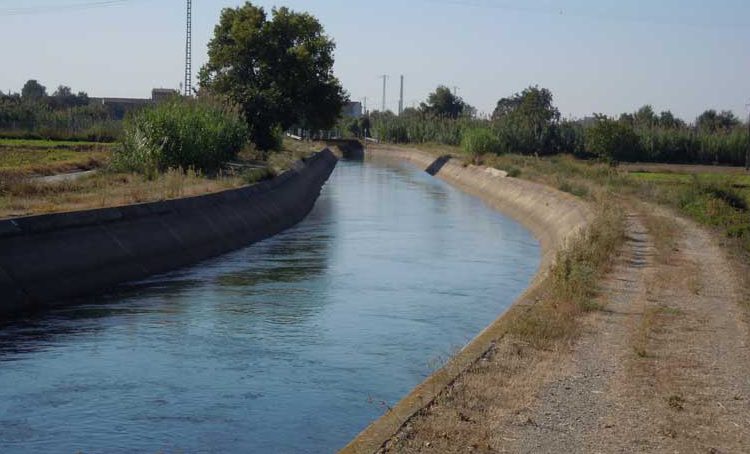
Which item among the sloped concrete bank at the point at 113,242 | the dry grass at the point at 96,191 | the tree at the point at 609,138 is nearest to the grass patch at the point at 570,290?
the sloped concrete bank at the point at 113,242

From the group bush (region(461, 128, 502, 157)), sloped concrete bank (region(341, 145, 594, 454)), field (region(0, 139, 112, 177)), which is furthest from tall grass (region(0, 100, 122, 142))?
bush (region(461, 128, 502, 157))

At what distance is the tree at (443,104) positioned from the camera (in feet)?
515

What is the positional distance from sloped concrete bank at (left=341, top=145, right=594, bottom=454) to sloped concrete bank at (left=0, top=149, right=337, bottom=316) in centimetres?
826

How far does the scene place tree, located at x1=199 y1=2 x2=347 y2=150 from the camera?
58.6m

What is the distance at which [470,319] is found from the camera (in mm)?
18766

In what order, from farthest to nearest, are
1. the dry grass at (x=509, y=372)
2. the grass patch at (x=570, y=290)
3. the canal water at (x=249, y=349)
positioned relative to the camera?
the grass patch at (x=570, y=290) → the canal water at (x=249, y=349) → the dry grass at (x=509, y=372)

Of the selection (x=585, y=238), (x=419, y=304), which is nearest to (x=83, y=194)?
(x=419, y=304)

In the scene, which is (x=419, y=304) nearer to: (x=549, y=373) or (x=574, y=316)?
(x=574, y=316)

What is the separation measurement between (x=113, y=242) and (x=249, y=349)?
7.46 meters

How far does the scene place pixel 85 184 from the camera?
94.2 feet

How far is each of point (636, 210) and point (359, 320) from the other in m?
17.7

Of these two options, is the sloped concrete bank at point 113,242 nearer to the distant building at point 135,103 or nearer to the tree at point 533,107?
the distant building at point 135,103

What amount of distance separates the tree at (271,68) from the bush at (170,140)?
59.1 ft

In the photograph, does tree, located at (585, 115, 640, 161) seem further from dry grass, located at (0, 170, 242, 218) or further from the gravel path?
the gravel path
